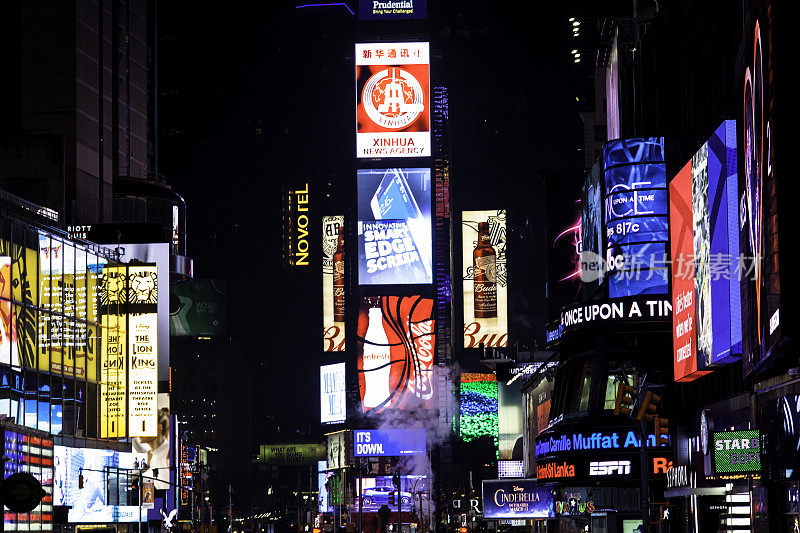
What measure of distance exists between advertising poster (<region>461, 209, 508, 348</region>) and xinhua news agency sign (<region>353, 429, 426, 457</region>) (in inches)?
550

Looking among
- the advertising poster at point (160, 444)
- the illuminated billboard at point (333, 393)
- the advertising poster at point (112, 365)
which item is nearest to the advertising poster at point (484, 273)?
the illuminated billboard at point (333, 393)

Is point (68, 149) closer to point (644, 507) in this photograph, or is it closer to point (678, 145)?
point (678, 145)

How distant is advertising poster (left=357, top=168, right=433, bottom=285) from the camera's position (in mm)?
103750

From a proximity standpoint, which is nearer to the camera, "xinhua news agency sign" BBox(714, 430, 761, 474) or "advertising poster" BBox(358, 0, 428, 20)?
"xinhua news agency sign" BBox(714, 430, 761, 474)

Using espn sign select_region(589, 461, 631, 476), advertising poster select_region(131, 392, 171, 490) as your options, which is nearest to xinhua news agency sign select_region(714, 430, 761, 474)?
espn sign select_region(589, 461, 631, 476)

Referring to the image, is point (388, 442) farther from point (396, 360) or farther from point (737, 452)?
point (737, 452)

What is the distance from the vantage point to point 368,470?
121812 mm

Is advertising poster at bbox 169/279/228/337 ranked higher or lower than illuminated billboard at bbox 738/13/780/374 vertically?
higher

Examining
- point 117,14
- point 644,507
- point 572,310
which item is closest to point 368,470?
point 117,14

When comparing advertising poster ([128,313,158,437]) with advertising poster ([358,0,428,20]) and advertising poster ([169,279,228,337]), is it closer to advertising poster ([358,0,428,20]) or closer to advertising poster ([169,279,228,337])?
advertising poster ([358,0,428,20])

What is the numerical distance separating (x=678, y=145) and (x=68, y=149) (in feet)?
147

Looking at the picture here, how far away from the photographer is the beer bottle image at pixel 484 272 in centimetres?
10525

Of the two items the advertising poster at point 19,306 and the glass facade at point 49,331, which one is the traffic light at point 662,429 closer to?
the glass facade at point 49,331

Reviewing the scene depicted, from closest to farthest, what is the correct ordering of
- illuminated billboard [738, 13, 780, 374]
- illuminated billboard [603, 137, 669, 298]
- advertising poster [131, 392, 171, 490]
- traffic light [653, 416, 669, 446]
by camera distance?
1. illuminated billboard [738, 13, 780, 374]
2. traffic light [653, 416, 669, 446]
3. illuminated billboard [603, 137, 669, 298]
4. advertising poster [131, 392, 171, 490]
